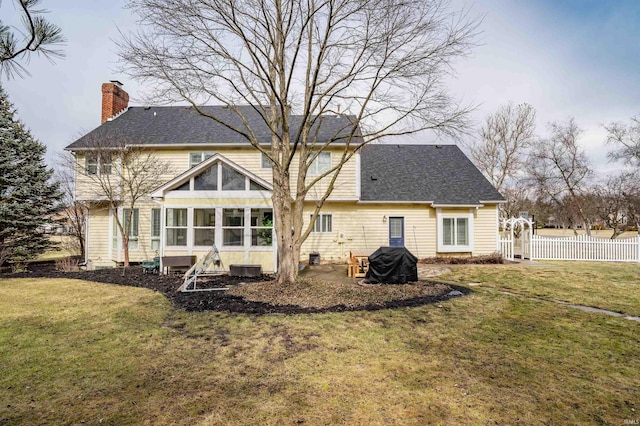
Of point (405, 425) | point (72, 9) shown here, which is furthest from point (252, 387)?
point (72, 9)

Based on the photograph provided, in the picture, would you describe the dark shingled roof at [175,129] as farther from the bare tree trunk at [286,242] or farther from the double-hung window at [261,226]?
the bare tree trunk at [286,242]

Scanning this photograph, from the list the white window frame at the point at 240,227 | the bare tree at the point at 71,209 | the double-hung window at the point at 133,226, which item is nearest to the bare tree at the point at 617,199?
the white window frame at the point at 240,227

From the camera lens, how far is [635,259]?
17.2m

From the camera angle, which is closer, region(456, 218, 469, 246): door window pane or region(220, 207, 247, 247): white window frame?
Result: region(220, 207, 247, 247): white window frame

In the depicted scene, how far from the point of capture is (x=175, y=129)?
16719mm

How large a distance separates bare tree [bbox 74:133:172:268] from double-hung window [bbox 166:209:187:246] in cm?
256

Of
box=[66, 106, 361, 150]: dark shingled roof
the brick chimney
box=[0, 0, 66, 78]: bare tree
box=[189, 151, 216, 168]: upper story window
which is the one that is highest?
the brick chimney

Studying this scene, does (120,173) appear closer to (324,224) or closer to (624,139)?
(324,224)

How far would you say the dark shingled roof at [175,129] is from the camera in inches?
607

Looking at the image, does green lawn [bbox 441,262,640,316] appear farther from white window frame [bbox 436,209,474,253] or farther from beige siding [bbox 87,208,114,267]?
beige siding [bbox 87,208,114,267]

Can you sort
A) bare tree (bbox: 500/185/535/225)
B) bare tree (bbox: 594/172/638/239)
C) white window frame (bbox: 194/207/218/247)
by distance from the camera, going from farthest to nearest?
1. bare tree (bbox: 500/185/535/225)
2. bare tree (bbox: 594/172/638/239)
3. white window frame (bbox: 194/207/218/247)

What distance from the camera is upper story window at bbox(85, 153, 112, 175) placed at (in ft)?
47.4

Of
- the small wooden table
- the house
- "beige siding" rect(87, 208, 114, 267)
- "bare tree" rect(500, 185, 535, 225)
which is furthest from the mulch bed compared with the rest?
"bare tree" rect(500, 185, 535, 225)

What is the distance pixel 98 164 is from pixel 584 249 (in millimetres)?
24608
